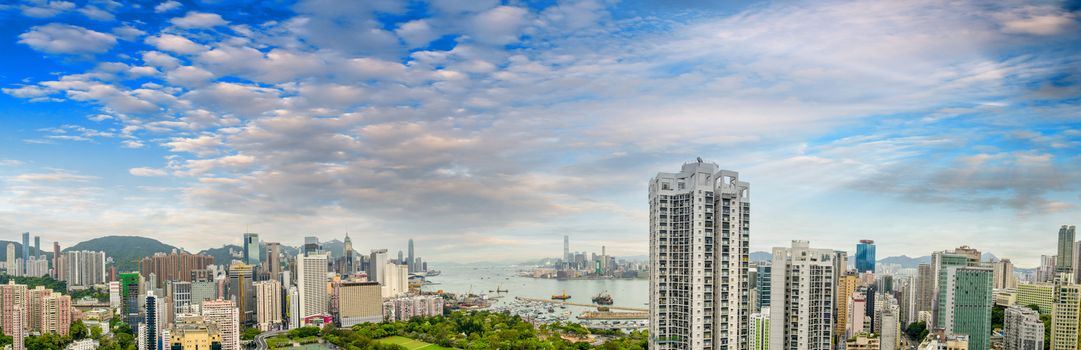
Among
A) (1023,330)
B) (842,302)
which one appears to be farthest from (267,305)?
(1023,330)

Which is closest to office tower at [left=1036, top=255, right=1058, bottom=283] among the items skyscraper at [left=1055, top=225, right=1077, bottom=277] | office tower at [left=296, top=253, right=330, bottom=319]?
skyscraper at [left=1055, top=225, right=1077, bottom=277]

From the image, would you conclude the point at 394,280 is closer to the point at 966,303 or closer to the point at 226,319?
the point at 226,319

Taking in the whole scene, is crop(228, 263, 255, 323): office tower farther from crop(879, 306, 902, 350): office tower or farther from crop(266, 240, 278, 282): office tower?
crop(879, 306, 902, 350): office tower

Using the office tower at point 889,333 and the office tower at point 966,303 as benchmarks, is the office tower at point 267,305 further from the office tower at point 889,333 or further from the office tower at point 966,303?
the office tower at point 966,303

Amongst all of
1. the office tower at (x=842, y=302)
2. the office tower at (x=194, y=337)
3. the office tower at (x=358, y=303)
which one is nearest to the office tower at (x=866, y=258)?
the office tower at (x=842, y=302)

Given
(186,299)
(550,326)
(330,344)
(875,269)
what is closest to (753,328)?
(550,326)

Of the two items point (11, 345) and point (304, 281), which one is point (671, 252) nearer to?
point (11, 345)
